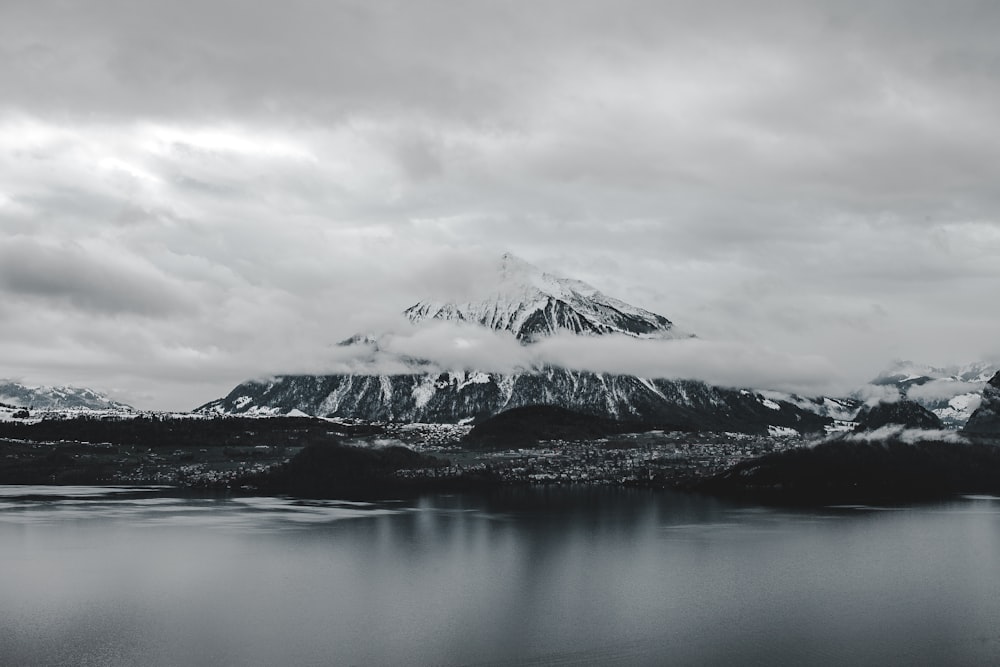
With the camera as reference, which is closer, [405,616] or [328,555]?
[405,616]

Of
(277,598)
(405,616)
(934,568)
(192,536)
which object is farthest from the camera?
(192,536)

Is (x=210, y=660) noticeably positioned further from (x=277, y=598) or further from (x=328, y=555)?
(x=328, y=555)

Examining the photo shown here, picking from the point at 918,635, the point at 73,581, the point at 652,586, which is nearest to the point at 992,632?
the point at 918,635

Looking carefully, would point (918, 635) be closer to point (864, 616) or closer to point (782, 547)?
point (864, 616)

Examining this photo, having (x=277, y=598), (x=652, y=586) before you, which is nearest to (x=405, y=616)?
(x=277, y=598)

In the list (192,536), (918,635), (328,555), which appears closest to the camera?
(918,635)

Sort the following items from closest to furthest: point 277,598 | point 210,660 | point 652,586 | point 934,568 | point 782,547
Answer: point 210,660 < point 277,598 < point 652,586 < point 934,568 < point 782,547
